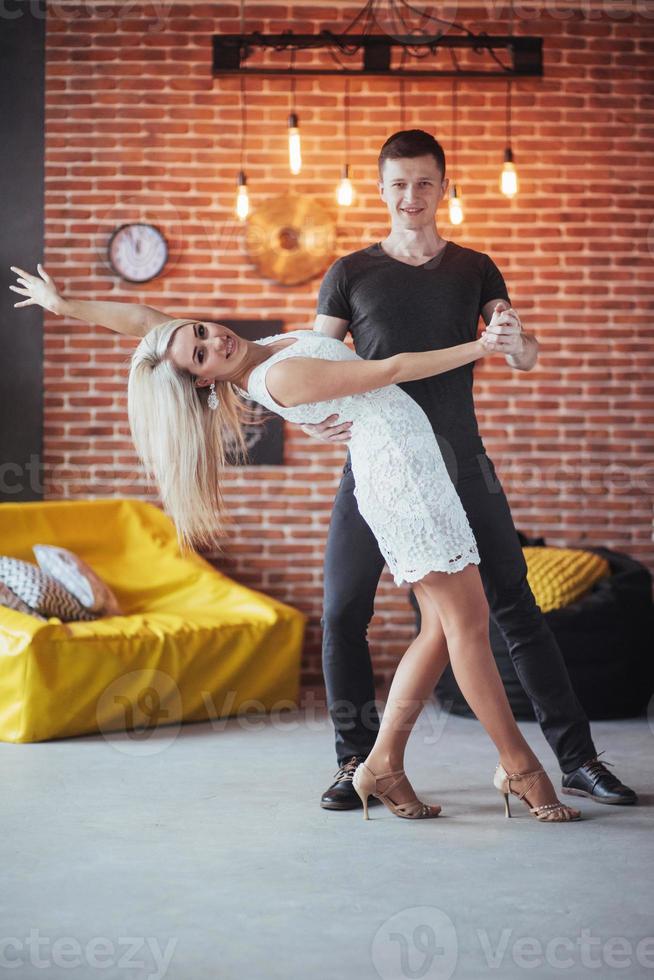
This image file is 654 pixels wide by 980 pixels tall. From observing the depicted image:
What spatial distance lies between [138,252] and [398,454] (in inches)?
104

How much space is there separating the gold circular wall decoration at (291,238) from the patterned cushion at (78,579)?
1.55m

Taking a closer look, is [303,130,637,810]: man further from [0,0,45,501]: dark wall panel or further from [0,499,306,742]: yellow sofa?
[0,0,45,501]: dark wall panel

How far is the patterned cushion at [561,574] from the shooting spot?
4.03 metres

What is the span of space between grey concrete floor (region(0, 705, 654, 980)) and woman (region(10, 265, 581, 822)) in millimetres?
205

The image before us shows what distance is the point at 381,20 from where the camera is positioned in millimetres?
4766

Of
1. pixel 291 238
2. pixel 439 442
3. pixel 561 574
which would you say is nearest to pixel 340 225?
pixel 291 238

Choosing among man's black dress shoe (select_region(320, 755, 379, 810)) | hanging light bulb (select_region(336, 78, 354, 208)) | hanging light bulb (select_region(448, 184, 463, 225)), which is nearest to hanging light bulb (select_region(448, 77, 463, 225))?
hanging light bulb (select_region(448, 184, 463, 225))

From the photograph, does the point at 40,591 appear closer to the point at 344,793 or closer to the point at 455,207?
the point at 344,793

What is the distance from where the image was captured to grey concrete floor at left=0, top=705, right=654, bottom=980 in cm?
203

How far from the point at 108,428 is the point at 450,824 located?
8.95 feet

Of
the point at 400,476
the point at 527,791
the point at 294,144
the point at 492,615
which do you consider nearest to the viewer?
the point at 400,476

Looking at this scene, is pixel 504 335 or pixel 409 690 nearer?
pixel 504 335

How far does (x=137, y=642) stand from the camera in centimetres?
382

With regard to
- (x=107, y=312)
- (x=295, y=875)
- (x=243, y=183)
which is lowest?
(x=295, y=875)
